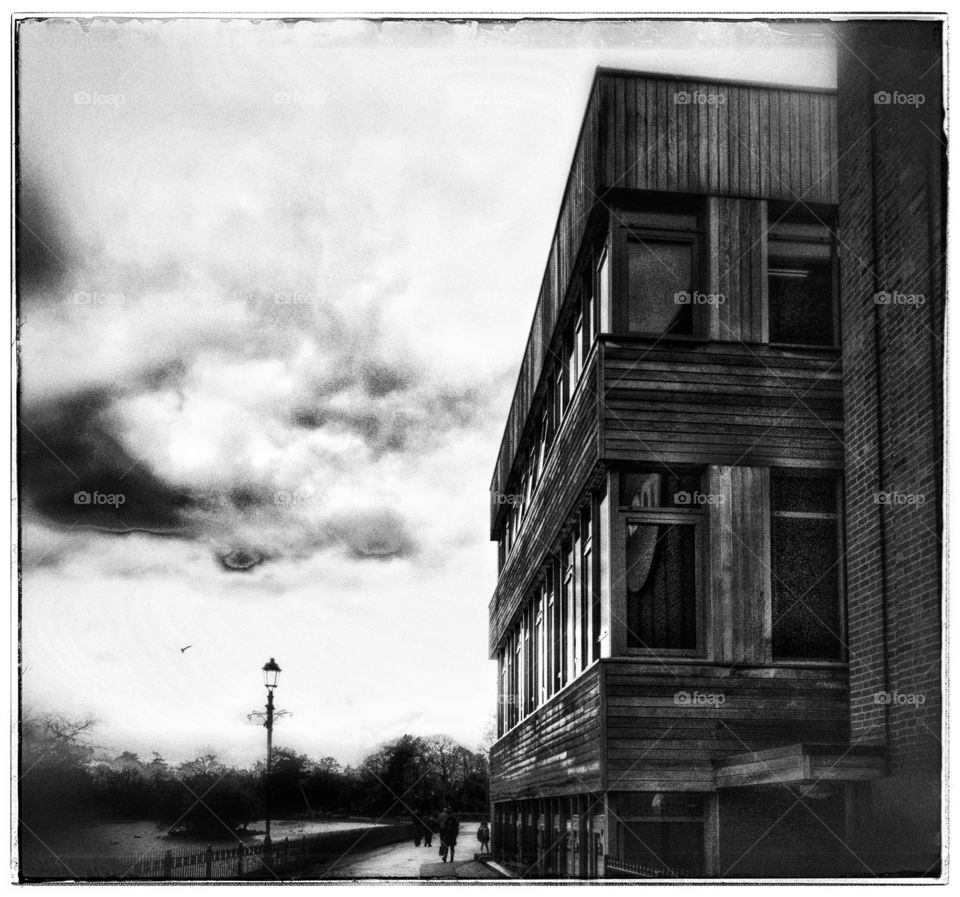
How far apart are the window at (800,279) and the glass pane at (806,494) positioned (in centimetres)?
140

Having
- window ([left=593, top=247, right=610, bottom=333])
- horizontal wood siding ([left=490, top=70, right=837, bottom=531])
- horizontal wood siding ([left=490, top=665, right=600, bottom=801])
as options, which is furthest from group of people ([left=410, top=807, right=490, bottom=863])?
horizontal wood siding ([left=490, top=70, right=837, bottom=531])

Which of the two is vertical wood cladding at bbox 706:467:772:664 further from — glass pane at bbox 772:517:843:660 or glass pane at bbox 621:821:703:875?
glass pane at bbox 621:821:703:875

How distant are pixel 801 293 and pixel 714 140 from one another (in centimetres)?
178

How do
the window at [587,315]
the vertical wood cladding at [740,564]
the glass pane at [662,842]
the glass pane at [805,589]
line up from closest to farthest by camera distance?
the glass pane at [662,842] < the vertical wood cladding at [740,564] < the glass pane at [805,589] < the window at [587,315]

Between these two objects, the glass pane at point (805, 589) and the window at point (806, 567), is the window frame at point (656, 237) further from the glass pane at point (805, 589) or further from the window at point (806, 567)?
the glass pane at point (805, 589)

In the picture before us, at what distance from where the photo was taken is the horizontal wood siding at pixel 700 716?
37.4ft

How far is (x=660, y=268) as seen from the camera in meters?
12.5

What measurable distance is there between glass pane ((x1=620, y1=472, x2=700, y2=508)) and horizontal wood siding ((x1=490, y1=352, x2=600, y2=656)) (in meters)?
0.47

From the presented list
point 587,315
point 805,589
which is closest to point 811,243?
point 587,315

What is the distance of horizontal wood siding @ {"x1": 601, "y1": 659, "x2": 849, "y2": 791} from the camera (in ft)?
37.4

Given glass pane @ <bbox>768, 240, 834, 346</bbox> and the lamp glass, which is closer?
glass pane @ <bbox>768, 240, 834, 346</bbox>

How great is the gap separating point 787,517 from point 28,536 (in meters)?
7.30

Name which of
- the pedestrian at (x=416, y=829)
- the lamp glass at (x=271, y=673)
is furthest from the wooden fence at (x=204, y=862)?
the lamp glass at (x=271, y=673)

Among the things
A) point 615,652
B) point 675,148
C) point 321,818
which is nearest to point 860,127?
point 675,148
